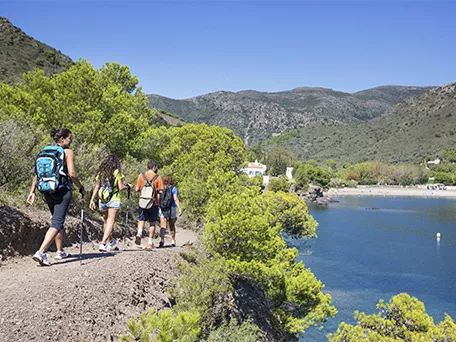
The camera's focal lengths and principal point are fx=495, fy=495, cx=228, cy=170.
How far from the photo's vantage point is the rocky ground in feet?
22.9

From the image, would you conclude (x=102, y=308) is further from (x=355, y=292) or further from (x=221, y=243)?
(x=355, y=292)

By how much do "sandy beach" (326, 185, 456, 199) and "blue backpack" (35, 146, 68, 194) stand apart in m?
126

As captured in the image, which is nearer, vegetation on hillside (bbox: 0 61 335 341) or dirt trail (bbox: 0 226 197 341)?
dirt trail (bbox: 0 226 197 341)

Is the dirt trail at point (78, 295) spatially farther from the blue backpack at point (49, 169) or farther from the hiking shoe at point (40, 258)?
the blue backpack at point (49, 169)

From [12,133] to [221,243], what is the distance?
690 centimetres

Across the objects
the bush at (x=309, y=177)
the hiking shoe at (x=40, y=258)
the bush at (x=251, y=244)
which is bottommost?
the bush at (x=309, y=177)

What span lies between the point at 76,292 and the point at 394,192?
142135 mm

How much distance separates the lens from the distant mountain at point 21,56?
58931 mm

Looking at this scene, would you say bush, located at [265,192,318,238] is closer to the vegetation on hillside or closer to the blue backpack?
the vegetation on hillside

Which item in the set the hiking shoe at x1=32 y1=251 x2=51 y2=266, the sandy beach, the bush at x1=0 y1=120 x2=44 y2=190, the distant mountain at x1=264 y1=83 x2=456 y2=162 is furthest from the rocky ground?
the distant mountain at x1=264 y1=83 x2=456 y2=162

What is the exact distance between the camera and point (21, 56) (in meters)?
67.1

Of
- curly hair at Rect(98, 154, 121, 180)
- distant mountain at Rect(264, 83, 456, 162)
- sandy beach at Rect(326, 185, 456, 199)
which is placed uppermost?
distant mountain at Rect(264, 83, 456, 162)

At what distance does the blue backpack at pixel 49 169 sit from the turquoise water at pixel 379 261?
20.6 m

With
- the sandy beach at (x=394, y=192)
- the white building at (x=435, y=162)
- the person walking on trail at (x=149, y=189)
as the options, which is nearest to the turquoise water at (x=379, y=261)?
the person walking on trail at (x=149, y=189)
